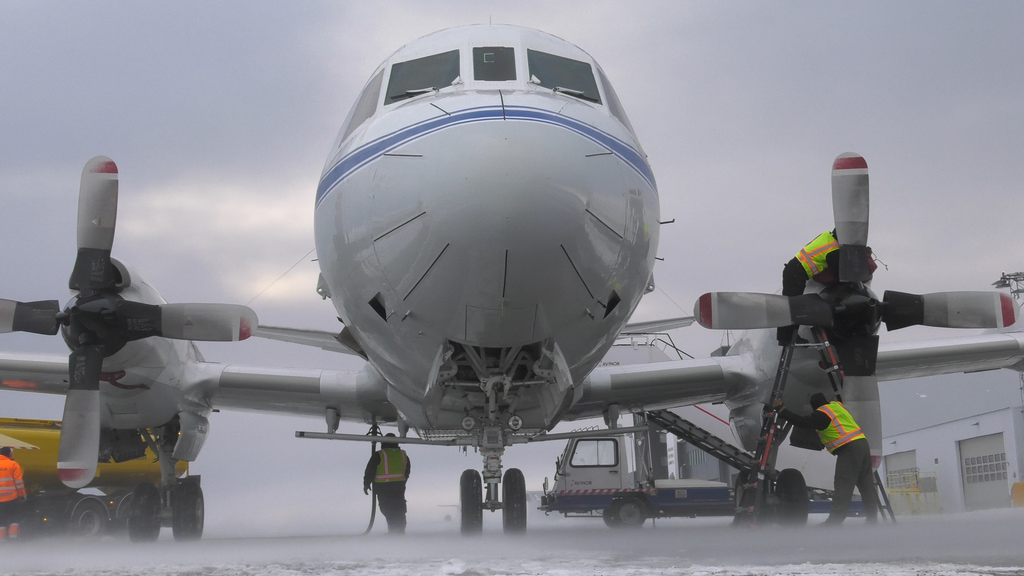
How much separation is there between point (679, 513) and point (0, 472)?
12.9m

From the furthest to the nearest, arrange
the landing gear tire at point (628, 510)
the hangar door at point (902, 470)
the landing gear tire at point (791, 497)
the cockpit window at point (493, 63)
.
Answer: the hangar door at point (902, 470) < the landing gear tire at point (628, 510) < the landing gear tire at point (791, 497) < the cockpit window at point (493, 63)

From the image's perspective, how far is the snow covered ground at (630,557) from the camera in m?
4.55

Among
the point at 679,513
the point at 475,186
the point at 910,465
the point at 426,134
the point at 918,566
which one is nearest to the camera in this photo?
the point at 918,566

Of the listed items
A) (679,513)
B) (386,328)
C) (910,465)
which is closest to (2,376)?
(386,328)

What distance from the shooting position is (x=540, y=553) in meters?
5.90

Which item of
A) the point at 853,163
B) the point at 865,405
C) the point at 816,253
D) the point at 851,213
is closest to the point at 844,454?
the point at 865,405

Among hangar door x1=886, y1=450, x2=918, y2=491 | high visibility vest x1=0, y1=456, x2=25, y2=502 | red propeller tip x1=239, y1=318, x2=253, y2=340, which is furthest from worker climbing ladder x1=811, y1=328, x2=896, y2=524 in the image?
hangar door x1=886, y1=450, x2=918, y2=491

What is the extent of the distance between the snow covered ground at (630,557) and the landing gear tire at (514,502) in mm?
2118

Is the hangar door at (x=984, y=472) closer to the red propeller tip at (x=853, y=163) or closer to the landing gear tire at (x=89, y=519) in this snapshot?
the red propeller tip at (x=853, y=163)

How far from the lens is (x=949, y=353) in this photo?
34.3ft

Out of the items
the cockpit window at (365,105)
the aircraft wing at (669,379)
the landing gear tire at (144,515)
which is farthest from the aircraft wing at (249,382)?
the cockpit window at (365,105)

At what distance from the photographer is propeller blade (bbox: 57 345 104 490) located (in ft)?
27.4

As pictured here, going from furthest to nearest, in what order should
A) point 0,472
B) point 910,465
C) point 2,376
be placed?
point 910,465, point 0,472, point 2,376

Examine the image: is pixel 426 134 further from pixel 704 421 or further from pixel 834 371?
pixel 704 421
